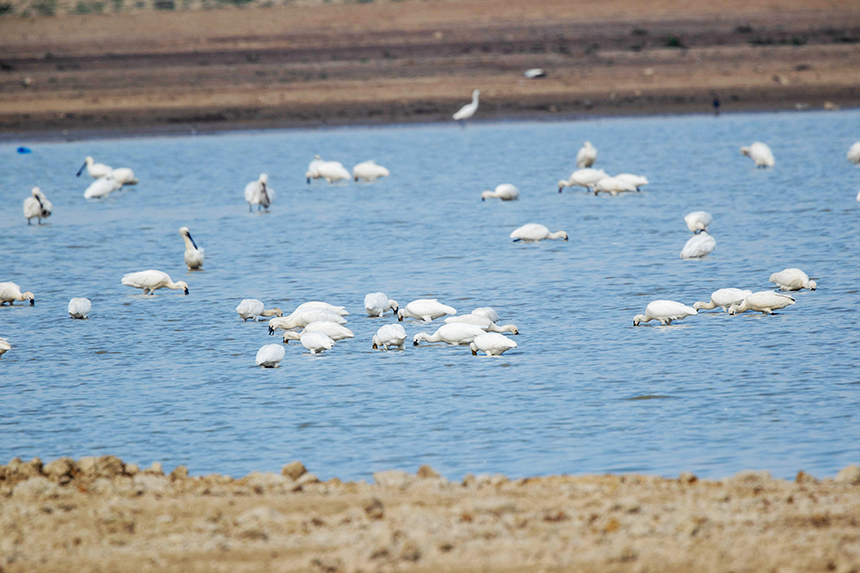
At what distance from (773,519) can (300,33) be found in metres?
45.1

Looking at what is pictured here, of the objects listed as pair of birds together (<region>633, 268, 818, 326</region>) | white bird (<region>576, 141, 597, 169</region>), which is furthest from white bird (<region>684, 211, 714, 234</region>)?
white bird (<region>576, 141, 597, 169</region>)

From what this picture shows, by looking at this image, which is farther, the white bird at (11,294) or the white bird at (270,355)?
the white bird at (11,294)

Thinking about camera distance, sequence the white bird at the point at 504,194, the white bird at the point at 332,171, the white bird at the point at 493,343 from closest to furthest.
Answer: the white bird at the point at 493,343, the white bird at the point at 504,194, the white bird at the point at 332,171

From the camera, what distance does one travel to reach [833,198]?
784 inches

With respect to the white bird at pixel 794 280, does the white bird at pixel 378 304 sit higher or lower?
lower

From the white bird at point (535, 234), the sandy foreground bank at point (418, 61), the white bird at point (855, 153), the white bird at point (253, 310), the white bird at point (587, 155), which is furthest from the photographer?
the sandy foreground bank at point (418, 61)

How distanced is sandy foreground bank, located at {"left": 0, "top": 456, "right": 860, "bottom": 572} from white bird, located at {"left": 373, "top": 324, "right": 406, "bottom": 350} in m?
3.60

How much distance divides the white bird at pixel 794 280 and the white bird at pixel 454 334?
3.87 m

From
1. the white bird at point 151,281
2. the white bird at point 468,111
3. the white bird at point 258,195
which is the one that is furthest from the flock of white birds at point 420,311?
the white bird at point 468,111

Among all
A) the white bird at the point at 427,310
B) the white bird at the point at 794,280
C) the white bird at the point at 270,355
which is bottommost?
the white bird at the point at 270,355

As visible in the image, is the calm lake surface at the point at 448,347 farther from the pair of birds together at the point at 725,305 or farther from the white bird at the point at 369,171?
the white bird at the point at 369,171

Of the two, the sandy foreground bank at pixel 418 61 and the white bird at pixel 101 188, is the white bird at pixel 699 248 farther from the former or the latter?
the sandy foreground bank at pixel 418 61

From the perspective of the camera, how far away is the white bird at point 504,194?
2172cm

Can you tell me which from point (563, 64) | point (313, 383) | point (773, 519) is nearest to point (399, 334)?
point (313, 383)
